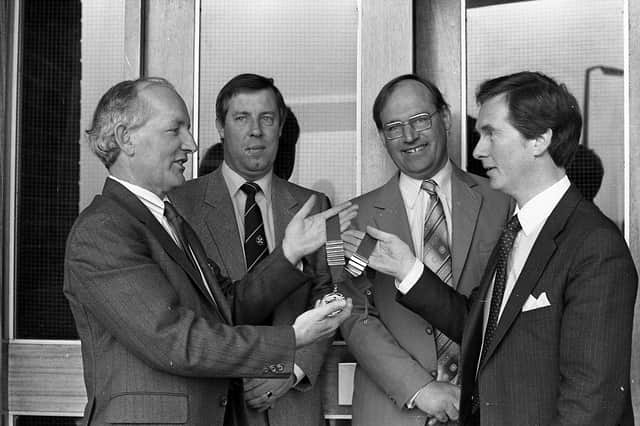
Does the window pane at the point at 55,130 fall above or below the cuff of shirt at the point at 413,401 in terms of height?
above

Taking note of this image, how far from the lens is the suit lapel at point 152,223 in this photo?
2215 mm

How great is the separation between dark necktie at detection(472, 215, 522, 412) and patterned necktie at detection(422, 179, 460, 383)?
453 millimetres

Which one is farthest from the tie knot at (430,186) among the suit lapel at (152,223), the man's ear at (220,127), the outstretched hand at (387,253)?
the suit lapel at (152,223)

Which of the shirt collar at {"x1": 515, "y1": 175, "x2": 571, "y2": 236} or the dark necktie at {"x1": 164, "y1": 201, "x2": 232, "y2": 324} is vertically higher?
the shirt collar at {"x1": 515, "y1": 175, "x2": 571, "y2": 236}

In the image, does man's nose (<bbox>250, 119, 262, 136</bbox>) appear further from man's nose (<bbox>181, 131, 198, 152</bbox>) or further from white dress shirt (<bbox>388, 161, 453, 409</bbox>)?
man's nose (<bbox>181, 131, 198, 152</bbox>)

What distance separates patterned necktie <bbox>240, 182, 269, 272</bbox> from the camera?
9.66 feet

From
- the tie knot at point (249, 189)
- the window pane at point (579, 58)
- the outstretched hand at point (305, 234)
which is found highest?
the window pane at point (579, 58)

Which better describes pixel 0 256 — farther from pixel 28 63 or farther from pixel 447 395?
pixel 447 395

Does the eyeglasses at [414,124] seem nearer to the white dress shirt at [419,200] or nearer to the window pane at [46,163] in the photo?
the white dress shirt at [419,200]

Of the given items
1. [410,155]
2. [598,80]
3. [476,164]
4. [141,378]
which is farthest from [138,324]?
[598,80]

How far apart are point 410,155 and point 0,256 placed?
5.09ft

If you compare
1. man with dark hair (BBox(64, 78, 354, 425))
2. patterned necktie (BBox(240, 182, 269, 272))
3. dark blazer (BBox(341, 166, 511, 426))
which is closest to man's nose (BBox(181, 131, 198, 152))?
man with dark hair (BBox(64, 78, 354, 425))

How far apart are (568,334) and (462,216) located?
0.92 meters

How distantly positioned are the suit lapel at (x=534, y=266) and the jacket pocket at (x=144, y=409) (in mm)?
809
